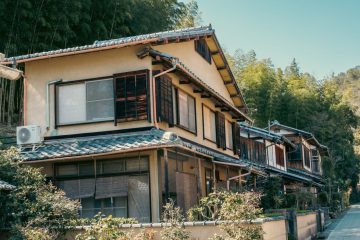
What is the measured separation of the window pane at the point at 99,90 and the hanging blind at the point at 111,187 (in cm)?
262

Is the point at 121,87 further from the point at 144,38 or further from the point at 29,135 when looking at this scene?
the point at 29,135

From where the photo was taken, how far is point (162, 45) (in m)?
15.9

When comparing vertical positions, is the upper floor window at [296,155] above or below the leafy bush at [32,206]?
above

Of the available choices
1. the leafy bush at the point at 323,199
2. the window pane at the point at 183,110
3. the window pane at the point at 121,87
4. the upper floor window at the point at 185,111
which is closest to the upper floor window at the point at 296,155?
the leafy bush at the point at 323,199

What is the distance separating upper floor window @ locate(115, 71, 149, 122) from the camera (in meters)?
14.6

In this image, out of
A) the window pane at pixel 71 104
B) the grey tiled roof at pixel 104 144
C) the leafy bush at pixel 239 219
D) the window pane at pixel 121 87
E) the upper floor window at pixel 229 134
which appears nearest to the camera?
the leafy bush at pixel 239 219

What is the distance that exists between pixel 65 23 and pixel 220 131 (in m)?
8.28

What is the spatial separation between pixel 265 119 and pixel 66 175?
30483 millimetres

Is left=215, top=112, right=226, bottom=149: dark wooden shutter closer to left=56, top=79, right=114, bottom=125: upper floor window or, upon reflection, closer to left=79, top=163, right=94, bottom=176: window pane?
left=56, top=79, right=114, bottom=125: upper floor window

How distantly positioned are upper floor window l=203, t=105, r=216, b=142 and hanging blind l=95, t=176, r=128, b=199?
5.83 metres

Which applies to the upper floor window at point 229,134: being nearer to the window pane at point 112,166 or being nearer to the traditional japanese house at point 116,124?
the traditional japanese house at point 116,124

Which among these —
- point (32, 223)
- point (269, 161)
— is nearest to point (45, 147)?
point (32, 223)

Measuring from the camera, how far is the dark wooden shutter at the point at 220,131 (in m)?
20.8

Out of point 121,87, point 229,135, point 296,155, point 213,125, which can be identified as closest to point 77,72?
point 121,87
